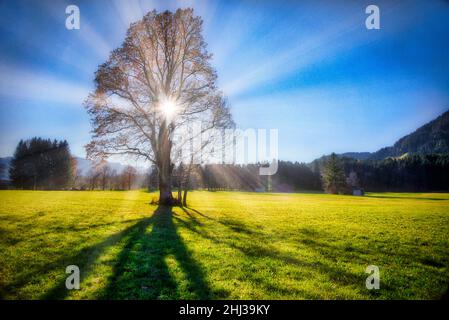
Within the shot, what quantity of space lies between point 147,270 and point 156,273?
35 centimetres

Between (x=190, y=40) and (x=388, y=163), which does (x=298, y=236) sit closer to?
(x=190, y=40)

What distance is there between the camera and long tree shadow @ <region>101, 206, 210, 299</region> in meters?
4.96

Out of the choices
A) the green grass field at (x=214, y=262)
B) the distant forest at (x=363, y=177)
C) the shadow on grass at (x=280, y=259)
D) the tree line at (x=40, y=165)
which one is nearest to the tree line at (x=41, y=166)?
the tree line at (x=40, y=165)

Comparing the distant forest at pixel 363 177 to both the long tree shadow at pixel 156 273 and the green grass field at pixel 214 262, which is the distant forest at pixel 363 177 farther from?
the long tree shadow at pixel 156 273

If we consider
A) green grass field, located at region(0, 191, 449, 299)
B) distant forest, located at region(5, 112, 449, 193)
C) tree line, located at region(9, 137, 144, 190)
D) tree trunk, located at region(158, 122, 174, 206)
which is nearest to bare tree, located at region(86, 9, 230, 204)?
tree trunk, located at region(158, 122, 174, 206)

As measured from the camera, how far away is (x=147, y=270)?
6.22m

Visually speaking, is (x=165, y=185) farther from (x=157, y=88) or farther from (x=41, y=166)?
(x=41, y=166)

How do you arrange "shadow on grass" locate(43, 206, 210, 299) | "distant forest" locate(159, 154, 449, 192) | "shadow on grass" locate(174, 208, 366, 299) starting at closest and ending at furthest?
1. "shadow on grass" locate(43, 206, 210, 299)
2. "shadow on grass" locate(174, 208, 366, 299)
3. "distant forest" locate(159, 154, 449, 192)

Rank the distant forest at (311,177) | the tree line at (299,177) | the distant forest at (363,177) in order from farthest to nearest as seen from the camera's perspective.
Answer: the distant forest at (363,177) → the distant forest at (311,177) → the tree line at (299,177)

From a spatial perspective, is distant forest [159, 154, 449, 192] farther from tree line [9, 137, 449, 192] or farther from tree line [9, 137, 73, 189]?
tree line [9, 137, 73, 189]

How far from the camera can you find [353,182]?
10256 cm

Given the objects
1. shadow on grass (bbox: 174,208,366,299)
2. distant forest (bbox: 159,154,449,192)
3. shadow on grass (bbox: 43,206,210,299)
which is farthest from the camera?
distant forest (bbox: 159,154,449,192)

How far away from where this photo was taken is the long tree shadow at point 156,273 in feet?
16.3

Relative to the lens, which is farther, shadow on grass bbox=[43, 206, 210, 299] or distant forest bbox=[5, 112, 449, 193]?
distant forest bbox=[5, 112, 449, 193]
